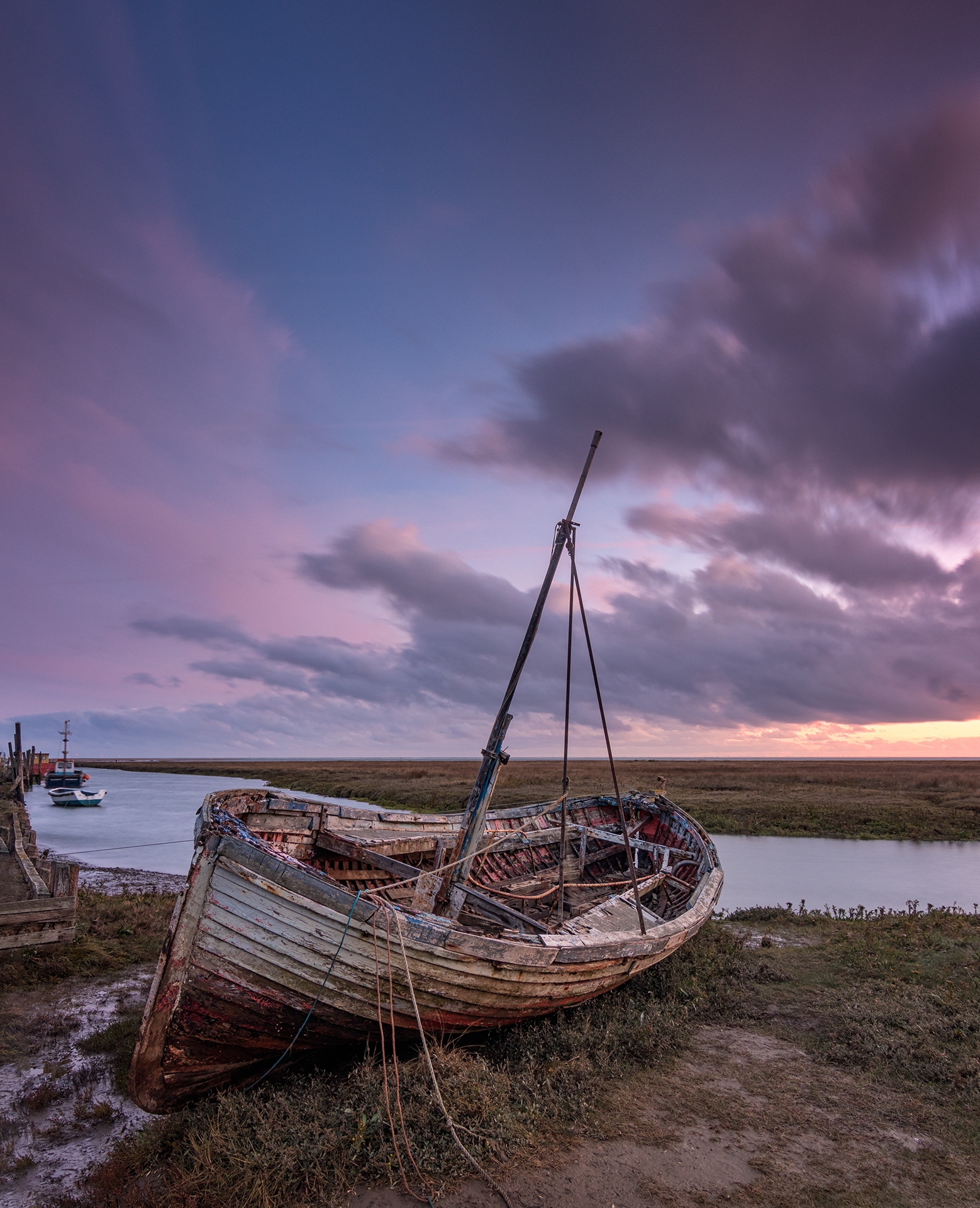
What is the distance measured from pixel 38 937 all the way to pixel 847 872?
21.1m

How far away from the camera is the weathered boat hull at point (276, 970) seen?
6.02 meters

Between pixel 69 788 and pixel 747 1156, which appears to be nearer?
pixel 747 1156

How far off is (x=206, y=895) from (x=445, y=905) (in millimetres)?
4395

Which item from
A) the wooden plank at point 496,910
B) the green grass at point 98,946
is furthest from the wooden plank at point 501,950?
the green grass at point 98,946

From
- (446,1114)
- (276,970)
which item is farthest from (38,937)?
(446,1114)

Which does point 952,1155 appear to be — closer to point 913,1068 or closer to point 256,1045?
point 913,1068

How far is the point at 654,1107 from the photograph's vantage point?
6535 mm

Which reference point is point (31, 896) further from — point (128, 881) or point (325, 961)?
point (128, 881)

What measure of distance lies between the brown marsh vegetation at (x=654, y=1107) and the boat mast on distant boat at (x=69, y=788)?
4831cm

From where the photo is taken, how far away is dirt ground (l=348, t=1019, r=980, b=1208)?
521cm

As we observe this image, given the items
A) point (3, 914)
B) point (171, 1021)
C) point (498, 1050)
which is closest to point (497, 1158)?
point (498, 1050)

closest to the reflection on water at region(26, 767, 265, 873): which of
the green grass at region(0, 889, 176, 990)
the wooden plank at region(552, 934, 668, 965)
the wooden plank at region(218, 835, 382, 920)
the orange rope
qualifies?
the green grass at region(0, 889, 176, 990)

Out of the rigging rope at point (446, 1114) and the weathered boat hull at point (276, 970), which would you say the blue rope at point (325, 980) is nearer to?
the weathered boat hull at point (276, 970)

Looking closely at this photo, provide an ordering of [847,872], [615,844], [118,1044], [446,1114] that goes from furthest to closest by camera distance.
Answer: [847,872]
[615,844]
[118,1044]
[446,1114]
